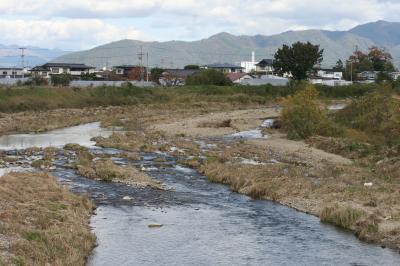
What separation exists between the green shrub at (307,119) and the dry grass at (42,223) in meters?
26.1

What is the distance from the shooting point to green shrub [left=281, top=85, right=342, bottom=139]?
155 ft

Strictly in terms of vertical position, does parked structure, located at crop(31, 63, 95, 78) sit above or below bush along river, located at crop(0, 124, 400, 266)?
above

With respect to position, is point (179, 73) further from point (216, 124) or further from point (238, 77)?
point (216, 124)

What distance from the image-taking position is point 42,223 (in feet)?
61.1

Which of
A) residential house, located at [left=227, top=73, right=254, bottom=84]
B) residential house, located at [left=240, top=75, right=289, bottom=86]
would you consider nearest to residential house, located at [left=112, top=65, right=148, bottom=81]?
residential house, located at [left=227, top=73, right=254, bottom=84]

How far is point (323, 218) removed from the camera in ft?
71.6

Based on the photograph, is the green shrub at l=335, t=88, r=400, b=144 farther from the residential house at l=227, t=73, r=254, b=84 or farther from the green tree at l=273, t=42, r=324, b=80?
the residential house at l=227, t=73, r=254, b=84

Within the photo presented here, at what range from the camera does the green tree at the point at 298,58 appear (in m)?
104

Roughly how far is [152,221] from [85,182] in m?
8.15

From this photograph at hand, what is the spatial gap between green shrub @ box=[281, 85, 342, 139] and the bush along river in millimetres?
19137

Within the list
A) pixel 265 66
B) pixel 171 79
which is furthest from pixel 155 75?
pixel 265 66

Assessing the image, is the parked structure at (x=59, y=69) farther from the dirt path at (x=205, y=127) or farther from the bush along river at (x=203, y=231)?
the bush along river at (x=203, y=231)

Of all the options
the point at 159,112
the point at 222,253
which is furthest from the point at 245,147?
the point at 159,112

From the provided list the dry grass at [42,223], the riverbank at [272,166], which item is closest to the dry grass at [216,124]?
the riverbank at [272,166]
